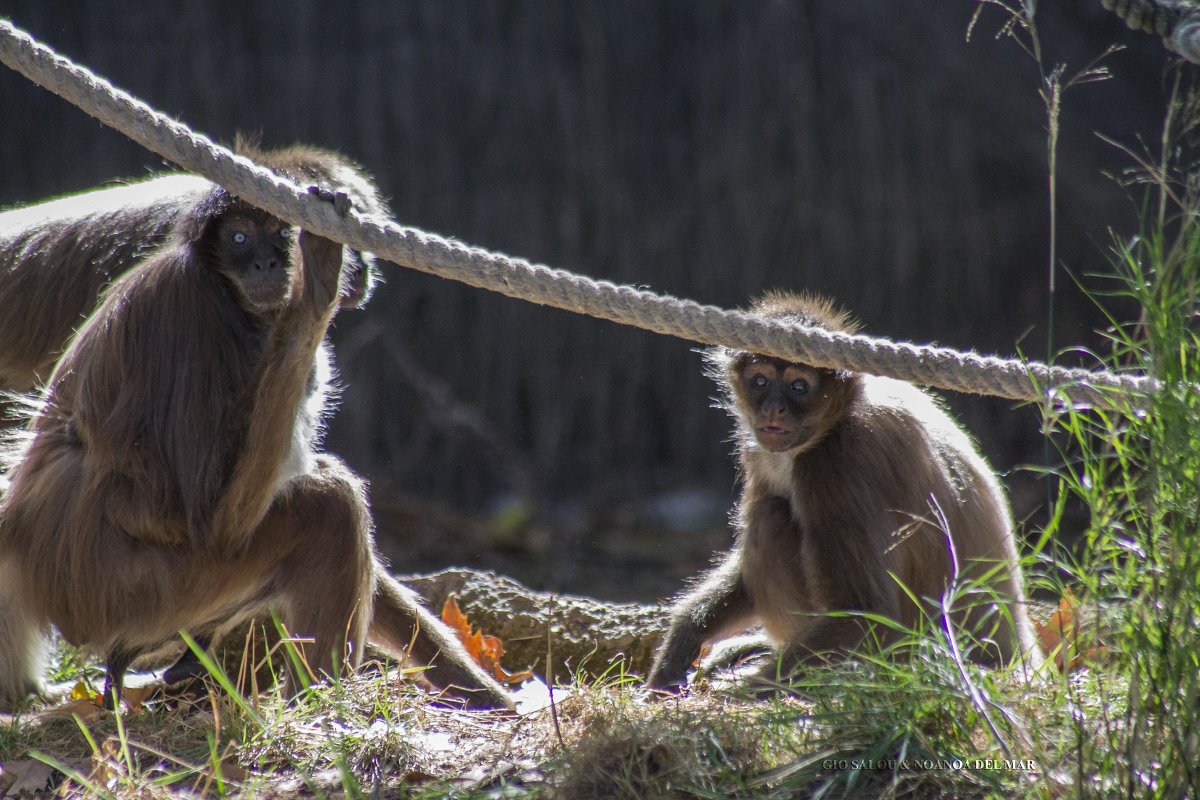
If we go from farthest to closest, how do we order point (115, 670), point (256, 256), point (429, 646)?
1. point (429, 646)
2. point (115, 670)
3. point (256, 256)

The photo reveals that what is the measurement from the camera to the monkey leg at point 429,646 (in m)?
4.56

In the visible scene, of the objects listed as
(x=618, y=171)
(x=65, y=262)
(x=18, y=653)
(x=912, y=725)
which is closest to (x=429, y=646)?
→ (x=18, y=653)

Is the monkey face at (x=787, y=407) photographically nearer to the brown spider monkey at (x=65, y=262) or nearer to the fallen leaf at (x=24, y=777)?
the brown spider monkey at (x=65, y=262)

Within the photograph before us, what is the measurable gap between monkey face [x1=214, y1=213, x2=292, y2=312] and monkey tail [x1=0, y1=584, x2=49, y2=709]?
1.39 m

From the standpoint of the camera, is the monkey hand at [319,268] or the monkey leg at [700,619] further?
the monkey leg at [700,619]

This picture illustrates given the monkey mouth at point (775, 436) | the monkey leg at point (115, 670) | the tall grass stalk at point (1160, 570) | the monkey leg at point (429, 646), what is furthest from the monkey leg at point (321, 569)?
the tall grass stalk at point (1160, 570)

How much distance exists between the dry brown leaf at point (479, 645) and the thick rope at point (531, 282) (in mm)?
1952

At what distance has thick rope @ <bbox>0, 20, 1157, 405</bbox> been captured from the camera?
145 inches

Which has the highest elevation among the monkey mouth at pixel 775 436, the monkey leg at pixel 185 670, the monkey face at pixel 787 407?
the monkey face at pixel 787 407

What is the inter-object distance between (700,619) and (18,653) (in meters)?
2.50

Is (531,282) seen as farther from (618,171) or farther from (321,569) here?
(618,171)

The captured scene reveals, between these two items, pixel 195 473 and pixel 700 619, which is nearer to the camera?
pixel 195 473

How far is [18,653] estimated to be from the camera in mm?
4438

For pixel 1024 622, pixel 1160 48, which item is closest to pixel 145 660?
pixel 1024 622
